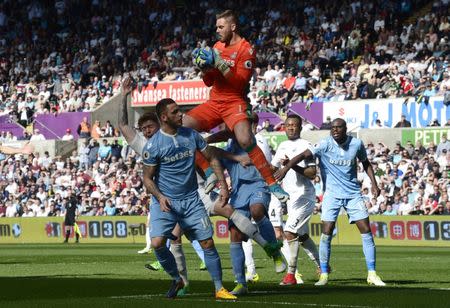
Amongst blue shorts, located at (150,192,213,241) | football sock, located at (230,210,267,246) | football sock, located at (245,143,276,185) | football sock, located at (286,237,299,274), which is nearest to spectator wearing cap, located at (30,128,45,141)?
football sock, located at (286,237,299,274)

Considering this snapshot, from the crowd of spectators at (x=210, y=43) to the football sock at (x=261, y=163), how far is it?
67.3 feet

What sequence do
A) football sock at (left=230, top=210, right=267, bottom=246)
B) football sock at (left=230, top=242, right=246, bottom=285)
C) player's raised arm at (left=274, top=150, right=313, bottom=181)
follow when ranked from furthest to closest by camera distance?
player's raised arm at (left=274, top=150, right=313, bottom=181)
football sock at (left=230, top=210, right=267, bottom=246)
football sock at (left=230, top=242, right=246, bottom=285)

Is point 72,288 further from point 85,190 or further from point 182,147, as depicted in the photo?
point 85,190

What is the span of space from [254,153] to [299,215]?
232 cm

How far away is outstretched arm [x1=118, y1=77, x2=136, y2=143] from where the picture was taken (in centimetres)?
1362

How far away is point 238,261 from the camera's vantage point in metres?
13.8

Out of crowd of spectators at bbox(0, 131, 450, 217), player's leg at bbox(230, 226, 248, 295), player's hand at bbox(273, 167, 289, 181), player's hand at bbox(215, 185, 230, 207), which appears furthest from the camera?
crowd of spectators at bbox(0, 131, 450, 217)

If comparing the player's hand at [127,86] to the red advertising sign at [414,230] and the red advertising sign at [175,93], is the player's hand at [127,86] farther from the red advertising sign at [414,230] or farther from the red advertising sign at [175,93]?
the red advertising sign at [175,93]

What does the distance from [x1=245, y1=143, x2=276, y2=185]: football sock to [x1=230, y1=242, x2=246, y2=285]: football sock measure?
1099 millimetres

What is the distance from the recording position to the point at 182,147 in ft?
41.4

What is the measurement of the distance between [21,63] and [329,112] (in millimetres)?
20908

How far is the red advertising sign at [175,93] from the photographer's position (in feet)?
141

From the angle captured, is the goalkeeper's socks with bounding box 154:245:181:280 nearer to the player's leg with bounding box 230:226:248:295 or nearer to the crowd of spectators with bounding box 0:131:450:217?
the player's leg with bounding box 230:226:248:295

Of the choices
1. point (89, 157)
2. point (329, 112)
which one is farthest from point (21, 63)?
point (329, 112)
